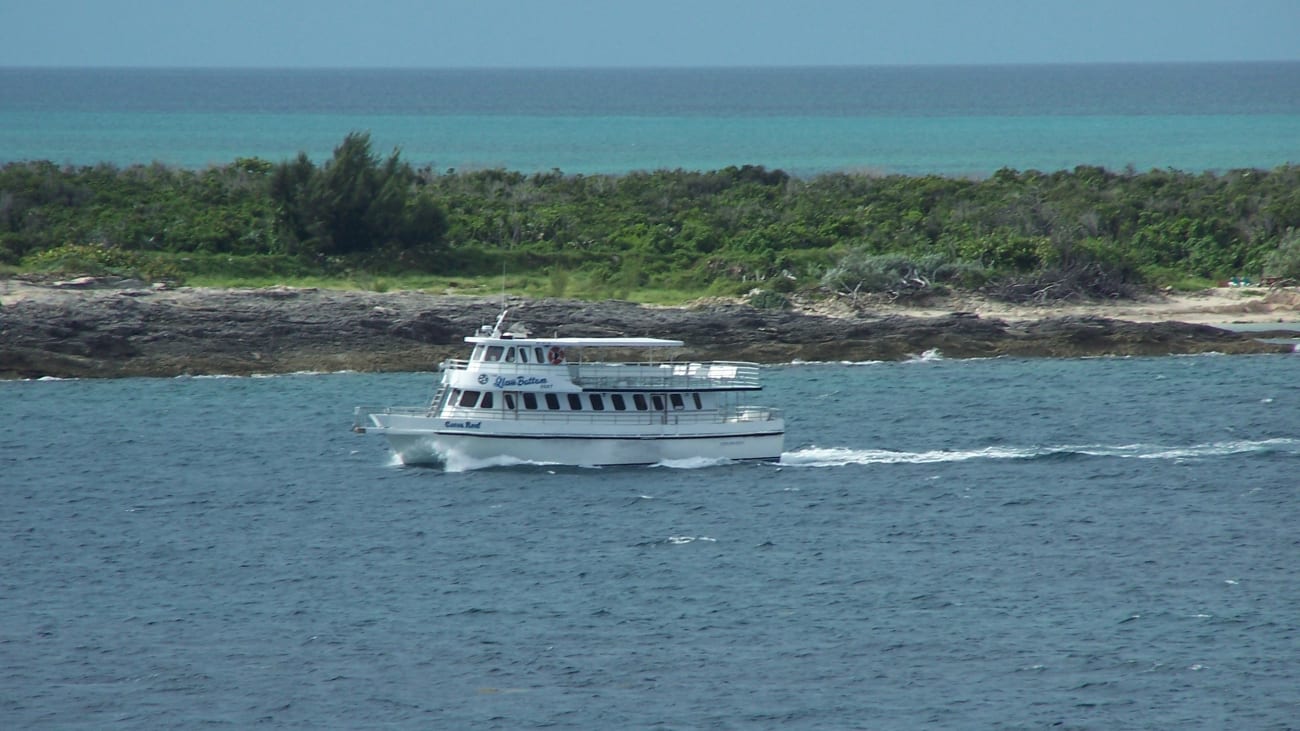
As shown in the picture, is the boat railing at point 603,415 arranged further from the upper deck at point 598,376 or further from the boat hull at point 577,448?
the upper deck at point 598,376

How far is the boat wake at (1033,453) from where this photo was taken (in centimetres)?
4697

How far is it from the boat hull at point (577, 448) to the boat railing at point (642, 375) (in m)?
1.43

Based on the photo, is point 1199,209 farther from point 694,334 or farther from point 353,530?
point 353,530

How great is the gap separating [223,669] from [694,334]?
3188 centimetres

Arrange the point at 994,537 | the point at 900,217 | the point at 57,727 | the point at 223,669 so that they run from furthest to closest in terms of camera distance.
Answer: the point at 900,217 → the point at 994,537 → the point at 223,669 → the point at 57,727

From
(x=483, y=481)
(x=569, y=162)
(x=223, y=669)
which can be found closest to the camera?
(x=223, y=669)

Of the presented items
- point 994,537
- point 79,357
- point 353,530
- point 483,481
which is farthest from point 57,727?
point 79,357

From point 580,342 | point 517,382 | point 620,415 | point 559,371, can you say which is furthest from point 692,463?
point 517,382

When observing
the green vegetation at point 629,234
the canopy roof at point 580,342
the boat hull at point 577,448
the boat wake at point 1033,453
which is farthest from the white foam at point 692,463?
the green vegetation at point 629,234

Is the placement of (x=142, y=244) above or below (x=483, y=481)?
above

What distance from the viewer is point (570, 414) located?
45.7m

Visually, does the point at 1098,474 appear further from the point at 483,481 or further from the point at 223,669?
the point at 223,669

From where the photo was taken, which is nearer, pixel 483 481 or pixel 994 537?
pixel 994 537

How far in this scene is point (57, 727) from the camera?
28.9m
